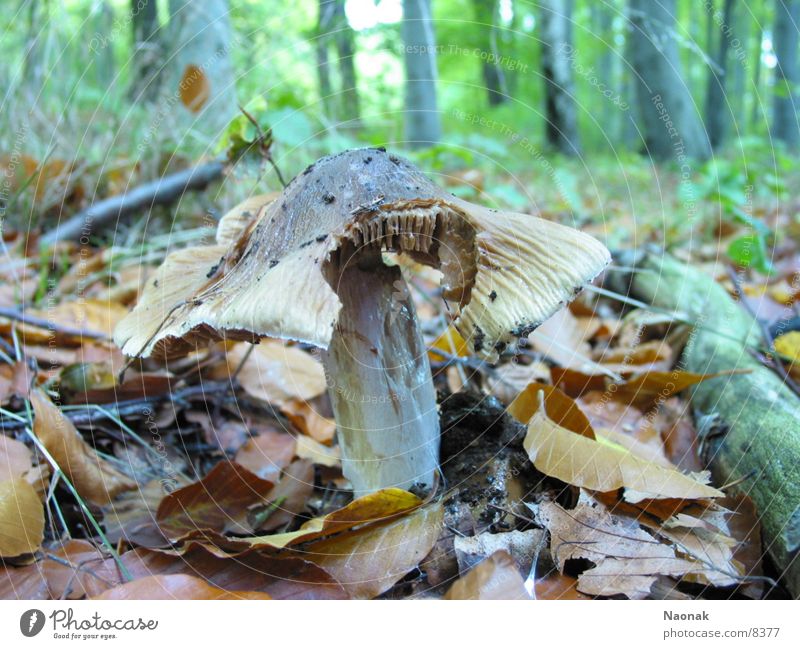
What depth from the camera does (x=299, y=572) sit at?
55.7 inches

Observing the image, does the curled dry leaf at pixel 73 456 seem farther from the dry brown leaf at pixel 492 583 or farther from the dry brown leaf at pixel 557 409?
the dry brown leaf at pixel 557 409

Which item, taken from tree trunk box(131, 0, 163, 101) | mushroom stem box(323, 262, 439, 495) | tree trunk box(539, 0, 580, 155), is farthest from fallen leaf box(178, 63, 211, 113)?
tree trunk box(539, 0, 580, 155)

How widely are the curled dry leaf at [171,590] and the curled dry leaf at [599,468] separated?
0.76 metres

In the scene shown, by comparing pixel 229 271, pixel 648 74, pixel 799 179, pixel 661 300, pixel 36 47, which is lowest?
pixel 661 300

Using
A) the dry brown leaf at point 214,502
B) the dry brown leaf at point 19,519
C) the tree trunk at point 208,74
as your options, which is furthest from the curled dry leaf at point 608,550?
the tree trunk at point 208,74

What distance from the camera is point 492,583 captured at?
1.25m

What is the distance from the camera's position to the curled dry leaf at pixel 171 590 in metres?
1.30

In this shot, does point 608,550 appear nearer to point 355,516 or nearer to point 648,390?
point 355,516

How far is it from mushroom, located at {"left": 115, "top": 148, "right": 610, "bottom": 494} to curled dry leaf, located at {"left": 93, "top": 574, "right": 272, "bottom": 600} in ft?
1.71

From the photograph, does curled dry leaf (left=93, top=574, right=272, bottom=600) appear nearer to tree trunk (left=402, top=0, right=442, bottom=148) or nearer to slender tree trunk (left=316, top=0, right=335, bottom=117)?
slender tree trunk (left=316, top=0, right=335, bottom=117)

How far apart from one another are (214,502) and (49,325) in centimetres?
118
